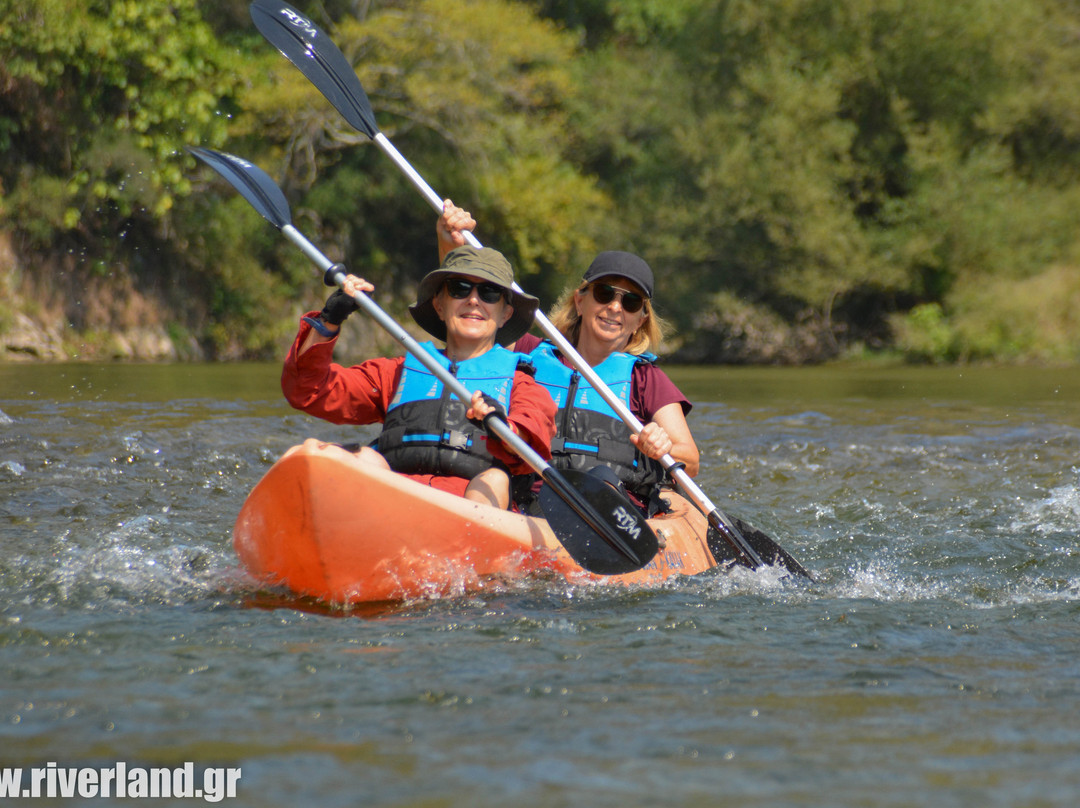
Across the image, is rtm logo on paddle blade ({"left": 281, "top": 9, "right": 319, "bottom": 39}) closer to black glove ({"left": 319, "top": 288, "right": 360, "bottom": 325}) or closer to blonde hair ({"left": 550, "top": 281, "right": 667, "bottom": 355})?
blonde hair ({"left": 550, "top": 281, "right": 667, "bottom": 355})

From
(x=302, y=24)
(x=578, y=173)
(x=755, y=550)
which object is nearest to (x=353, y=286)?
(x=755, y=550)

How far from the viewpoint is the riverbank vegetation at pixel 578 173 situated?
15984 mm

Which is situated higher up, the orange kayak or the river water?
the orange kayak

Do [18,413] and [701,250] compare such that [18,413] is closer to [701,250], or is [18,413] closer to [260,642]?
[260,642]

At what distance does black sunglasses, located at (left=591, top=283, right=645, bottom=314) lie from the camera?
4172 mm

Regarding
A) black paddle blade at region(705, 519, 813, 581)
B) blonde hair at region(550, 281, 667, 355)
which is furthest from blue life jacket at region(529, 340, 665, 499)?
black paddle blade at region(705, 519, 813, 581)

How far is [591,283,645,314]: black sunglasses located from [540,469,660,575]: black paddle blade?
0.92m

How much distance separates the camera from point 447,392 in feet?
11.7

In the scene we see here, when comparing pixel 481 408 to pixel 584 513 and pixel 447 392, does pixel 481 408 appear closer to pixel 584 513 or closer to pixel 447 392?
pixel 447 392

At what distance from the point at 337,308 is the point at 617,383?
114 cm

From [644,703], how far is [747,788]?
44cm

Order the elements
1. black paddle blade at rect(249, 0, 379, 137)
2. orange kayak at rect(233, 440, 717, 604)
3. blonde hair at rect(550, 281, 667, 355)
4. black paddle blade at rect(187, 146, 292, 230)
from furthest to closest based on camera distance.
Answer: black paddle blade at rect(249, 0, 379, 137), blonde hair at rect(550, 281, 667, 355), black paddle blade at rect(187, 146, 292, 230), orange kayak at rect(233, 440, 717, 604)

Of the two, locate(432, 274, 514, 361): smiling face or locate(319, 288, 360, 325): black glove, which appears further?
locate(432, 274, 514, 361): smiling face

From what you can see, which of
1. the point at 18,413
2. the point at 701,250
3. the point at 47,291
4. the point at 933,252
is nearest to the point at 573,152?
the point at 701,250
